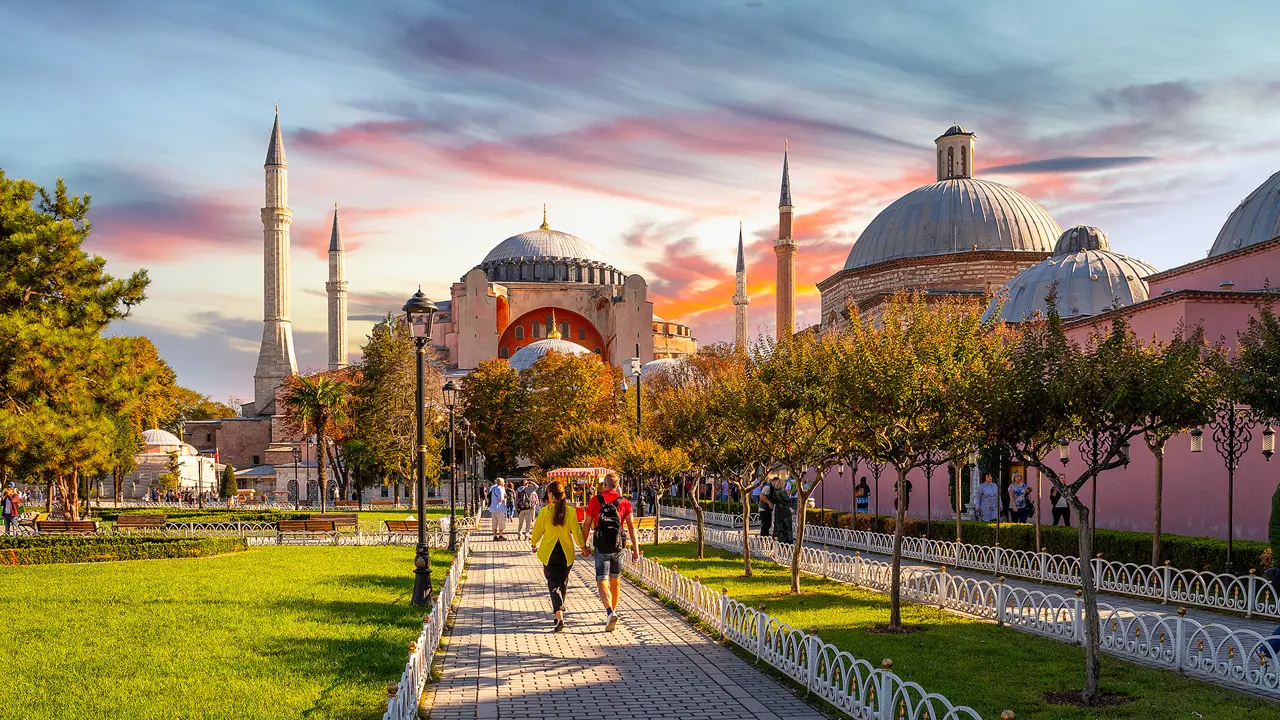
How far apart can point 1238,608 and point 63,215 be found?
21.1 meters

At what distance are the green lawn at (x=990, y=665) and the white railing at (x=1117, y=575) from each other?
1.36 m

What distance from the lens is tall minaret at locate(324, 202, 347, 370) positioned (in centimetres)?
6769

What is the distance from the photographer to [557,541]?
9844 millimetres

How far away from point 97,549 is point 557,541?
39.6ft

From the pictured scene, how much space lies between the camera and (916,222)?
4062 centimetres

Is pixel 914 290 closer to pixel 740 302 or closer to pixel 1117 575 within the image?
pixel 1117 575

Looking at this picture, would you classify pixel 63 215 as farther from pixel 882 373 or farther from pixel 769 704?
pixel 769 704

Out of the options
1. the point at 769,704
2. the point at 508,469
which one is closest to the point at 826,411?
the point at 769,704

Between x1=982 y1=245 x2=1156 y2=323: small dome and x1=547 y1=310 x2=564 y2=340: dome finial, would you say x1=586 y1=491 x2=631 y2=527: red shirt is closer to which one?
x1=982 y1=245 x2=1156 y2=323: small dome

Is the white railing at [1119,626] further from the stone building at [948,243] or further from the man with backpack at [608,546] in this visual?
the stone building at [948,243]

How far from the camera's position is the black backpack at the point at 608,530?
1010 cm

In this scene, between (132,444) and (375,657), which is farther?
(132,444)

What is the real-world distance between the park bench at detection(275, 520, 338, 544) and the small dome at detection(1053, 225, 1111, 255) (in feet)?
73.8

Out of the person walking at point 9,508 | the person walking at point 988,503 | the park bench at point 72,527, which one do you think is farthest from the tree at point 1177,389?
the person walking at point 9,508
